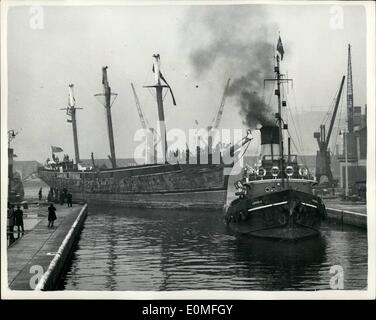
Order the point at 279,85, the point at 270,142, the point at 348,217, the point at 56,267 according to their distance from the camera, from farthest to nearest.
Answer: the point at 270,142, the point at 348,217, the point at 279,85, the point at 56,267

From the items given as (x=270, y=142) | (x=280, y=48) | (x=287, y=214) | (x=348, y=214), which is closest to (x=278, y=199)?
(x=287, y=214)

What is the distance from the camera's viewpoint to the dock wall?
24.8m

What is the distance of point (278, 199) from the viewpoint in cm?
2686

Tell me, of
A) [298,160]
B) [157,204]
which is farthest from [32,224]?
[157,204]

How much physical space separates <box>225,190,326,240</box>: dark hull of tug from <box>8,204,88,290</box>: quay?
8.57 meters

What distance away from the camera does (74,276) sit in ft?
62.0

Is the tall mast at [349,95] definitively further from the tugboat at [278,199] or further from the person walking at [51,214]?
the person walking at [51,214]

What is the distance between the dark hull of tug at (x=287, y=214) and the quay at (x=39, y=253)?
28.1 feet

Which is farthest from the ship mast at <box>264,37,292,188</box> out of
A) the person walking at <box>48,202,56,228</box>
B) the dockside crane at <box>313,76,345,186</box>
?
the person walking at <box>48,202,56,228</box>

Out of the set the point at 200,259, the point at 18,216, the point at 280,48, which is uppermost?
the point at 280,48

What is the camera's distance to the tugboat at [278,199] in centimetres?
2677

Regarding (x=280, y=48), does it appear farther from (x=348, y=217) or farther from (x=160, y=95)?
(x=348, y=217)

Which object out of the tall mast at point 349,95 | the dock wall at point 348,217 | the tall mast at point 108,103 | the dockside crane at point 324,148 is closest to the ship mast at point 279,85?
the dockside crane at point 324,148

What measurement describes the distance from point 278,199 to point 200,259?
6.74 meters
